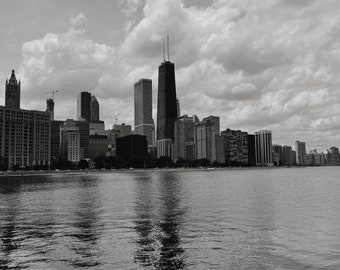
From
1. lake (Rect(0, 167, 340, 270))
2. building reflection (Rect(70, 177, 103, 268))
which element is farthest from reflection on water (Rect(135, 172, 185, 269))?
building reflection (Rect(70, 177, 103, 268))

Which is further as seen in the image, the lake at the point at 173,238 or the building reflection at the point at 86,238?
Answer: the building reflection at the point at 86,238

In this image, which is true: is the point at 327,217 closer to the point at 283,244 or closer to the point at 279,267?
the point at 283,244

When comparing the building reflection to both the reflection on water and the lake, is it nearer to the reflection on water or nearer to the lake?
the lake

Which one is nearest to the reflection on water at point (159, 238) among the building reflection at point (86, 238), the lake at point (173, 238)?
the lake at point (173, 238)

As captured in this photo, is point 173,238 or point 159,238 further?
point 159,238

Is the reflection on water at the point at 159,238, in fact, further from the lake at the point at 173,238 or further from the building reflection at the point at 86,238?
the building reflection at the point at 86,238

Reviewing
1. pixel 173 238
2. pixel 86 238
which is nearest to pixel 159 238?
pixel 173 238

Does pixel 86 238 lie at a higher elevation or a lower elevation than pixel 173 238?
higher

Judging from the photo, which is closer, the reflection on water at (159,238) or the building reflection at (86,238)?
the reflection on water at (159,238)

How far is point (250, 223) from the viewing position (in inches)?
1823

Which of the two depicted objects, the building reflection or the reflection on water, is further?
the building reflection

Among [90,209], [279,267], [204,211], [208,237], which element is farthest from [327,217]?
[90,209]

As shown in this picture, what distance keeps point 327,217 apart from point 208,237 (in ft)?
71.9

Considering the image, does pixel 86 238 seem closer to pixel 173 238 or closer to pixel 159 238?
pixel 159 238
